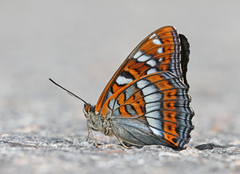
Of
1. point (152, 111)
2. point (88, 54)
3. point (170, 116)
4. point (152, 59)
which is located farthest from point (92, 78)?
point (170, 116)

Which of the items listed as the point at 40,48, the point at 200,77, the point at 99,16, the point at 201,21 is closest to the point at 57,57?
the point at 40,48

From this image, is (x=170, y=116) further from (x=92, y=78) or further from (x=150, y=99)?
(x=92, y=78)

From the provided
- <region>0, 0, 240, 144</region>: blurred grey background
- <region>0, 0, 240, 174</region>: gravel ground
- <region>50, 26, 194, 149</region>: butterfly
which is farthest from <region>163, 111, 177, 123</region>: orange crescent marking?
<region>0, 0, 240, 144</region>: blurred grey background

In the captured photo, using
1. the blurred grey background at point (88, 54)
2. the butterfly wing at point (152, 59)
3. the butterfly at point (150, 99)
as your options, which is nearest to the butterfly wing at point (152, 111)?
the butterfly at point (150, 99)

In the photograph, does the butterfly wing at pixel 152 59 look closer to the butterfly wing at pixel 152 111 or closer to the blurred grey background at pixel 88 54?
the butterfly wing at pixel 152 111

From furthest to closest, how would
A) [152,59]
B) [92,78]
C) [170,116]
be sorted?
[92,78]
[152,59]
[170,116]

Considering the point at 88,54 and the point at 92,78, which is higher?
the point at 88,54

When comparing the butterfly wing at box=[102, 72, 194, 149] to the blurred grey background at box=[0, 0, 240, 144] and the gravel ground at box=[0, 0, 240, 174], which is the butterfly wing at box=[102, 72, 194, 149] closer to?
the gravel ground at box=[0, 0, 240, 174]
